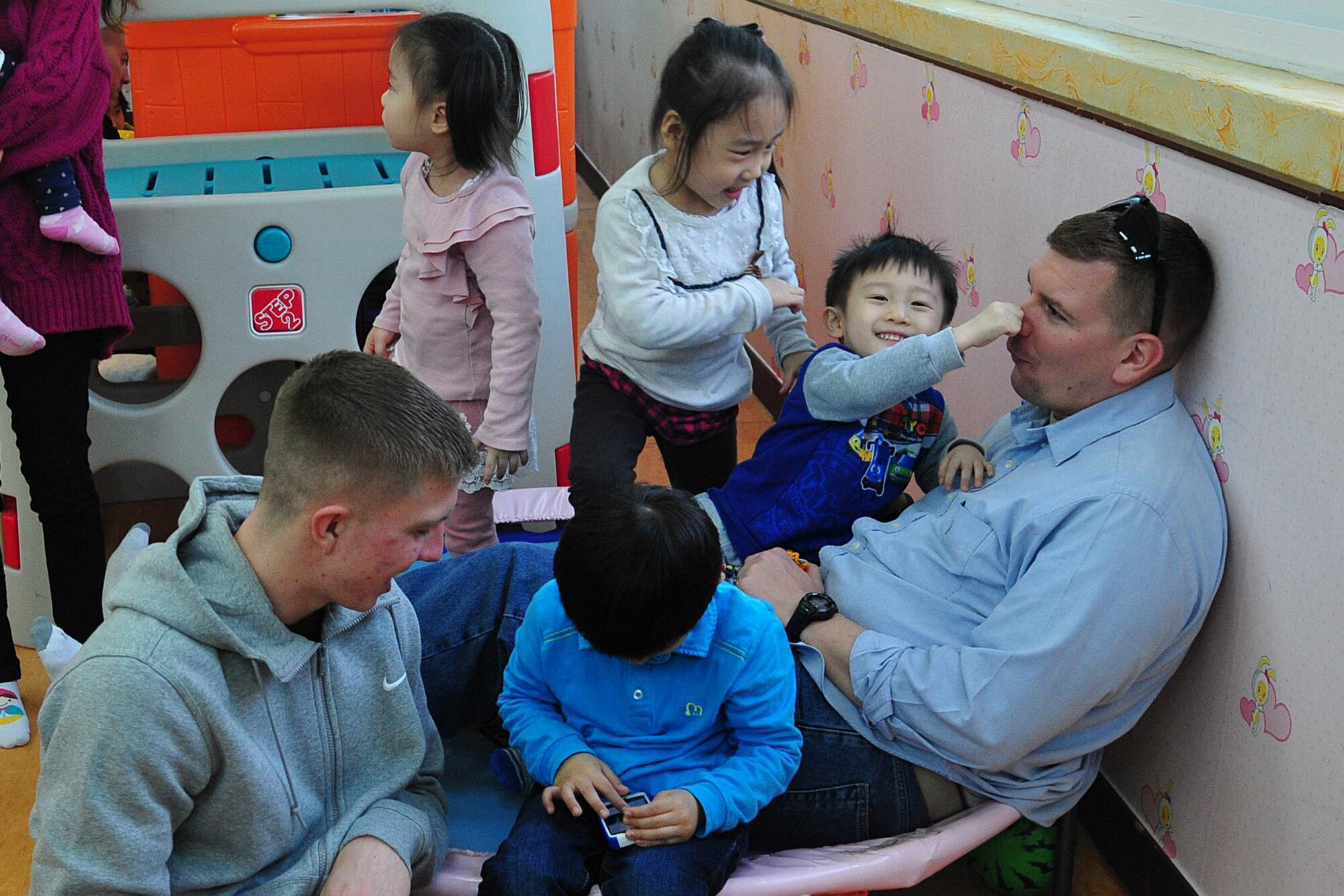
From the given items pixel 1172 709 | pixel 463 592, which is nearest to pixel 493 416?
pixel 463 592

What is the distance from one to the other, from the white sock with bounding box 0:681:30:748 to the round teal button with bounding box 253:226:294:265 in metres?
0.86

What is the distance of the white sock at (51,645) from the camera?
4.36 feet

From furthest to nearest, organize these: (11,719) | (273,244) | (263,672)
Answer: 1. (273,244)
2. (11,719)
3. (263,672)

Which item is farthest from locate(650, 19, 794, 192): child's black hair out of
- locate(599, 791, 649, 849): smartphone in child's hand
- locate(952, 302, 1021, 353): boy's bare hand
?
locate(599, 791, 649, 849): smartphone in child's hand

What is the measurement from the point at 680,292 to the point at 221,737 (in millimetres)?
983

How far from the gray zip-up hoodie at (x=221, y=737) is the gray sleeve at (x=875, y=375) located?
0.65 meters

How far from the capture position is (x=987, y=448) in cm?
178

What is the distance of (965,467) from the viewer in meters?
1.69

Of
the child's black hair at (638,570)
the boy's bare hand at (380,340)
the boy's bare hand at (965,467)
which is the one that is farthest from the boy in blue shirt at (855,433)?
the boy's bare hand at (380,340)

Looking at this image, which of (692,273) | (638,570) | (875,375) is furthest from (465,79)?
(638,570)

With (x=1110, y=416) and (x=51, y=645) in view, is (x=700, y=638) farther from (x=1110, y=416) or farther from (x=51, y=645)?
(x=51, y=645)

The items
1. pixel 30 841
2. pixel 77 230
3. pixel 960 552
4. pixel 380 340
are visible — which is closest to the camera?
pixel 960 552

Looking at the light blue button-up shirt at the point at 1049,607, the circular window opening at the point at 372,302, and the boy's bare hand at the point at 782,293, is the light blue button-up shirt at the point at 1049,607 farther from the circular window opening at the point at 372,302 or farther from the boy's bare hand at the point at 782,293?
the circular window opening at the point at 372,302

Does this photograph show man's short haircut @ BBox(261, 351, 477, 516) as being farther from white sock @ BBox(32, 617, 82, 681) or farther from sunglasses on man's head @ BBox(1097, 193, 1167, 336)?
sunglasses on man's head @ BBox(1097, 193, 1167, 336)
